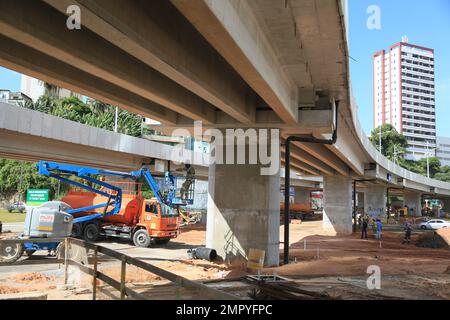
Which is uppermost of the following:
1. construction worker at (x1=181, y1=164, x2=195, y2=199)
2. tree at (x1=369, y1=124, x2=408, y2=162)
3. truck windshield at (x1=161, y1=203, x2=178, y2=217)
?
tree at (x1=369, y1=124, x2=408, y2=162)

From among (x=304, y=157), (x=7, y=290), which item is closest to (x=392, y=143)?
(x=304, y=157)

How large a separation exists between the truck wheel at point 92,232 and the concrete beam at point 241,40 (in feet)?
48.6

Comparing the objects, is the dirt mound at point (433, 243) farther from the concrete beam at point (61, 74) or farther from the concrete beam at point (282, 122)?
the concrete beam at point (61, 74)

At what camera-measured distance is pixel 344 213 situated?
4097cm

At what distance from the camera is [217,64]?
1186 cm

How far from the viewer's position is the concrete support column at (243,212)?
654 inches

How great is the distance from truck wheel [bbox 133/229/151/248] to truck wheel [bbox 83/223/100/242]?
7.53ft

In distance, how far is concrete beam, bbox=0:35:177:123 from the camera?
8.81 meters

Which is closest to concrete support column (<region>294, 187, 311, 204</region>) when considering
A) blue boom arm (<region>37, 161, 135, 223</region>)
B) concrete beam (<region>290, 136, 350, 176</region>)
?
concrete beam (<region>290, 136, 350, 176</region>)

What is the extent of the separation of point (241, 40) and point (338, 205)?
35.2 m

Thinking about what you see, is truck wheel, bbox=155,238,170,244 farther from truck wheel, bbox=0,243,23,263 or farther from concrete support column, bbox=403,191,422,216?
concrete support column, bbox=403,191,422,216

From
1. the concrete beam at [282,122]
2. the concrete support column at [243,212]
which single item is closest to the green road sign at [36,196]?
the concrete support column at [243,212]

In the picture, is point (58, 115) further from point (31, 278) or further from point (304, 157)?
point (31, 278)
